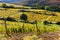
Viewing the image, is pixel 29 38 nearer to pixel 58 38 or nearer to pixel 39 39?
pixel 39 39

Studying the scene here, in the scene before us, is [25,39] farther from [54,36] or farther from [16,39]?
[54,36]

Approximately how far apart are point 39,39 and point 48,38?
6.64ft

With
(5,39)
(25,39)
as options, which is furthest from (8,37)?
(25,39)

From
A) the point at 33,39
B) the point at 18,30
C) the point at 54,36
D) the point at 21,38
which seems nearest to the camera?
the point at 33,39

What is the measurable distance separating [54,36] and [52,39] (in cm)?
181

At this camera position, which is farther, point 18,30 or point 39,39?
point 18,30

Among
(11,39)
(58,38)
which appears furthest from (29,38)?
(58,38)

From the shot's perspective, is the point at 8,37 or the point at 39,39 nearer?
the point at 39,39

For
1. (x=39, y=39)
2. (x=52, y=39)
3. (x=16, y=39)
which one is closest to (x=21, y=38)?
(x=16, y=39)

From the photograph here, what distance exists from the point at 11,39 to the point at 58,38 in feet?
22.2

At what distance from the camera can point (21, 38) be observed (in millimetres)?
26641

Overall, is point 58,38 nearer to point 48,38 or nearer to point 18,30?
point 48,38

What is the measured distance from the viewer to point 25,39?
25656mm

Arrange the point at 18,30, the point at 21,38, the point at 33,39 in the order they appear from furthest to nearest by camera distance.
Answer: the point at 18,30 < the point at 21,38 < the point at 33,39
